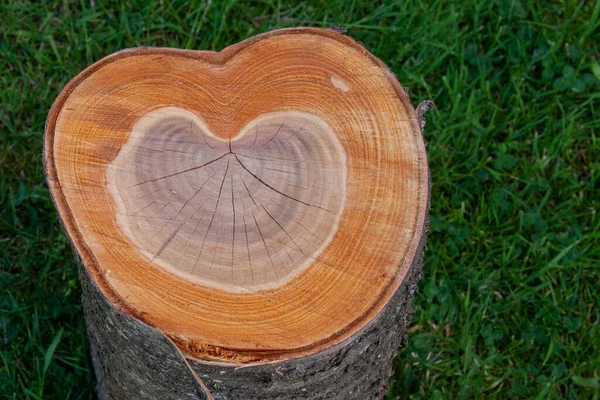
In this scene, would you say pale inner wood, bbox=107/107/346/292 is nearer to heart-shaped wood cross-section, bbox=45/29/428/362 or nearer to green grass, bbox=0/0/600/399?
heart-shaped wood cross-section, bbox=45/29/428/362

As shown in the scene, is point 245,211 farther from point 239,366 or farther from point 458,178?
point 458,178

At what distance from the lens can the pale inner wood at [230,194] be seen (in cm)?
166

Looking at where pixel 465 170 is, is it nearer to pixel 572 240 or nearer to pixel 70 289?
pixel 572 240

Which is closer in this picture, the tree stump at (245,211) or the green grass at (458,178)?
the tree stump at (245,211)

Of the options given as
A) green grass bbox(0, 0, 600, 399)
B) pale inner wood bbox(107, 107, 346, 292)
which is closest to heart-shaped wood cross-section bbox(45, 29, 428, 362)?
pale inner wood bbox(107, 107, 346, 292)

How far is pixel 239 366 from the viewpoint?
5.15ft

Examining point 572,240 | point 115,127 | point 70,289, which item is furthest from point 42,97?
point 572,240

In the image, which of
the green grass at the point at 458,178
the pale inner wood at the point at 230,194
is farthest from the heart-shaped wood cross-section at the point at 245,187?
the green grass at the point at 458,178

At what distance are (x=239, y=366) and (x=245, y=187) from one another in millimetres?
415

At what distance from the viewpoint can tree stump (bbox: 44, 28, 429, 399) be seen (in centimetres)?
161

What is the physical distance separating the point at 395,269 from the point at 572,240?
4.27 feet

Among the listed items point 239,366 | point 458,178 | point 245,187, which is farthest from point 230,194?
point 458,178

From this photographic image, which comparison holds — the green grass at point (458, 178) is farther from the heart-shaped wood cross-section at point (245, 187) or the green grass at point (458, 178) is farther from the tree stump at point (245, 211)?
the heart-shaped wood cross-section at point (245, 187)

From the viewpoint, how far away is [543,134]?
9.68 feet
